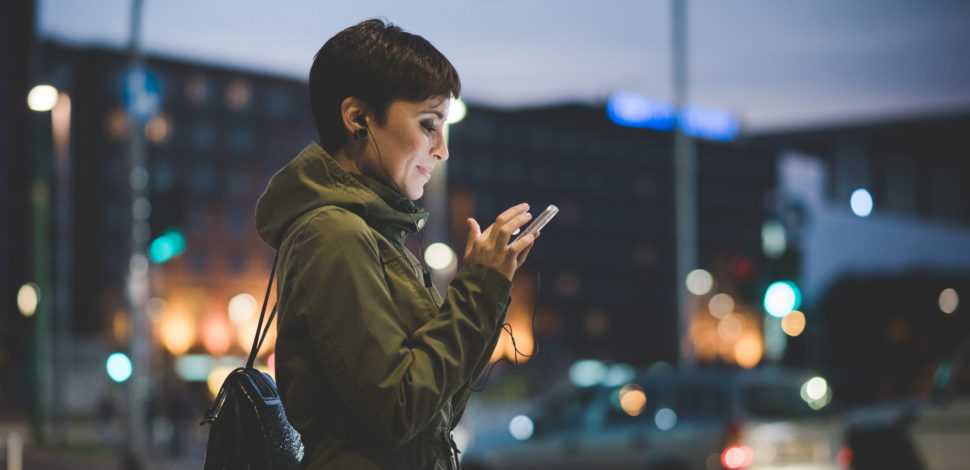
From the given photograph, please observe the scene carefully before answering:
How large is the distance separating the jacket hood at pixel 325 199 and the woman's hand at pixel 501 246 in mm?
161

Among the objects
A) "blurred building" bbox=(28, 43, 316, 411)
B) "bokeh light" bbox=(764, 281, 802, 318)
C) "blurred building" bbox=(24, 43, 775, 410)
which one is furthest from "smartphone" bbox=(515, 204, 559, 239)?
"blurred building" bbox=(28, 43, 316, 411)

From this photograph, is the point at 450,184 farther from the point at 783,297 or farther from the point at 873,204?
the point at 873,204

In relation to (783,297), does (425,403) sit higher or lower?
higher

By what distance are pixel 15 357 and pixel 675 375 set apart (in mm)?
55021

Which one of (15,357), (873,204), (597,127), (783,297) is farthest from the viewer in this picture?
(597,127)

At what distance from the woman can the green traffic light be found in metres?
12.5

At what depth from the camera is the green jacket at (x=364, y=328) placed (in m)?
1.88

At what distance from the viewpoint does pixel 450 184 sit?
98125mm

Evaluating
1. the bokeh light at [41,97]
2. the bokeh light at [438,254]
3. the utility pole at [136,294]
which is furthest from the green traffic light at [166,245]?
the bokeh light at [41,97]

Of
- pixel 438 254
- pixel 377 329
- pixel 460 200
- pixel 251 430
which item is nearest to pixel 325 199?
pixel 377 329

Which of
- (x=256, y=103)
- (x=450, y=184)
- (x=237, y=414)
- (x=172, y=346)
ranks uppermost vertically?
(x=237, y=414)

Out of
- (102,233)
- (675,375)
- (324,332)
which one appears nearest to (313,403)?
(324,332)

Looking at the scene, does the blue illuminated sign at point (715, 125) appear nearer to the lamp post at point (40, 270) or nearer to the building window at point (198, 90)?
the lamp post at point (40, 270)

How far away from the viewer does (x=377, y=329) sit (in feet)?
6.17
